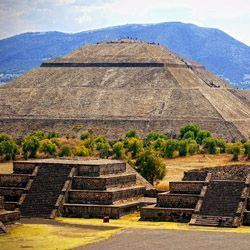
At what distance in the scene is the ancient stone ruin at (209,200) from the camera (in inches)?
2581

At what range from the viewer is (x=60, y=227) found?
64.8m

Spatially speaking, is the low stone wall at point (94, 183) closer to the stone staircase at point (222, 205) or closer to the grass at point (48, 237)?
the grass at point (48, 237)

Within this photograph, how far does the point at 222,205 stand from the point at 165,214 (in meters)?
4.18

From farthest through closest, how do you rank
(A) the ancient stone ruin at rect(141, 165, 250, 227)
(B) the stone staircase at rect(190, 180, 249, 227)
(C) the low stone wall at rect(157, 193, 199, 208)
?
(C) the low stone wall at rect(157, 193, 199, 208), (A) the ancient stone ruin at rect(141, 165, 250, 227), (B) the stone staircase at rect(190, 180, 249, 227)

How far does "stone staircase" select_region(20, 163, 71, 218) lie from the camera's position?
69.9 metres

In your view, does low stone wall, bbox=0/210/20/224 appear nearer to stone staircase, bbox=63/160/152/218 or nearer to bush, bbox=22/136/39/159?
stone staircase, bbox=63/160/152/218

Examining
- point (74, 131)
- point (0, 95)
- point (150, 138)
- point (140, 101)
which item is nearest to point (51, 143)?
point (150, 138)

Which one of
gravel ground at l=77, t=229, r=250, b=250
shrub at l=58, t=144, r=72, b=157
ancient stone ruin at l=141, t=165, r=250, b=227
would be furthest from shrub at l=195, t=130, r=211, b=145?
gravel ground at l=77, t=229, r=250, b=250

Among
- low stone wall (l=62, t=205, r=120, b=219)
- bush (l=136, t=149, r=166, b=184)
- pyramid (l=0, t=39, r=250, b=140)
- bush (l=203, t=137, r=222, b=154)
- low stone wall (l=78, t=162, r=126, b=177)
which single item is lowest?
pyramid (l=0, t=39, r=250, b=140)

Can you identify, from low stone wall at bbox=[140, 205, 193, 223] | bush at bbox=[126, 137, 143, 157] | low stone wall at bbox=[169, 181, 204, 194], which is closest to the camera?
low stone wall at bbox=[140, 205, 193, 223]

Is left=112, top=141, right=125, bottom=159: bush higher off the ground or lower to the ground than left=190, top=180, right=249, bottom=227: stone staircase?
lower

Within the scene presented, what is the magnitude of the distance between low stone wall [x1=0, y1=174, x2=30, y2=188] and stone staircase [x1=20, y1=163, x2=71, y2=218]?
3.26 ft

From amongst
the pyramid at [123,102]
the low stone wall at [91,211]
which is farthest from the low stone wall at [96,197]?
the pyramid at [123,102]

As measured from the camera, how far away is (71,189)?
71.9 metres
